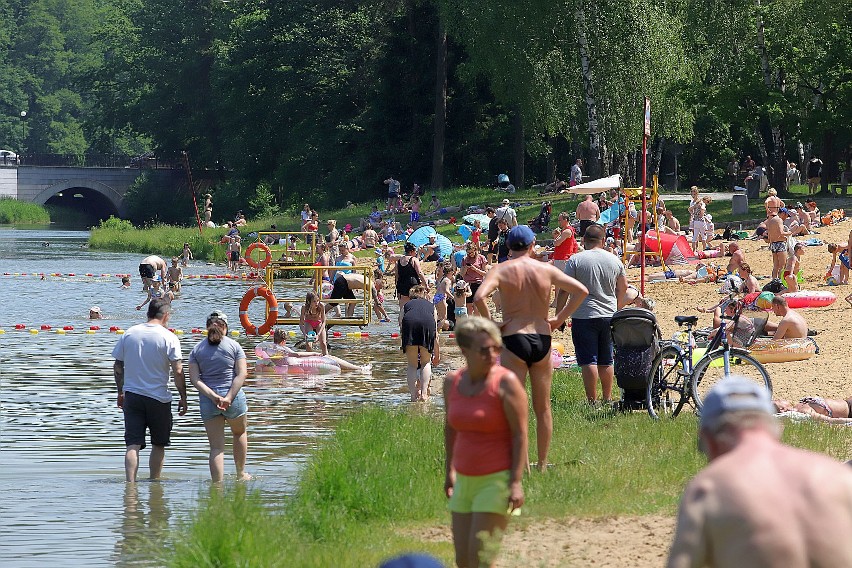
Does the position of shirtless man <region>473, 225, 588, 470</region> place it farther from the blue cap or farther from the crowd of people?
the blue cap

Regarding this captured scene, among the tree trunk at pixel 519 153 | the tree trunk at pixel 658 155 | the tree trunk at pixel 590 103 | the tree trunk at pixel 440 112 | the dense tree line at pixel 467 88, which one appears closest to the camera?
the dense tree line at pixel 467 88

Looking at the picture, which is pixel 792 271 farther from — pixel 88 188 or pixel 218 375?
pixel 88 188

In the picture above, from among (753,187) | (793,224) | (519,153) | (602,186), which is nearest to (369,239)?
(753,187)

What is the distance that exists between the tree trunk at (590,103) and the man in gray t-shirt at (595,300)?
28701mm

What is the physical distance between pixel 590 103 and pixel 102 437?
2858 cm

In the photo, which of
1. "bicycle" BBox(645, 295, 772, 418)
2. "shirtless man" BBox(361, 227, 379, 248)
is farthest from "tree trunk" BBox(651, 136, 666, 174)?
"bicycle" BBox(645, 295, 772, 418)

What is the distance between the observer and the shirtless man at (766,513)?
11.9 ft

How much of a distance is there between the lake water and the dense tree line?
48.5ft

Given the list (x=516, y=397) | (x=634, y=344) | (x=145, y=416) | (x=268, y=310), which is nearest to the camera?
(x=516, y=397)

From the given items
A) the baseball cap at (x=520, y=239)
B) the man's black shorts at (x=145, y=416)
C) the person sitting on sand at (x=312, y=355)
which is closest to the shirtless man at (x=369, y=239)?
the person sitting on sand at (x=312, y=355)

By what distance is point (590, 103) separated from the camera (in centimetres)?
4078

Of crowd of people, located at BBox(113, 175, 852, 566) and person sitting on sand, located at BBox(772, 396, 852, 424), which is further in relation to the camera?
person sitting on sand, located at BBox(772, 396, 852, 424)

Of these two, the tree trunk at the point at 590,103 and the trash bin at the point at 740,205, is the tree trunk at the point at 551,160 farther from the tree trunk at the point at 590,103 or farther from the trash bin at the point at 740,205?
the trash bin at the point at 740,205

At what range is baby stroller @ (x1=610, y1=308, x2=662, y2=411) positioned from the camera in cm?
1227
